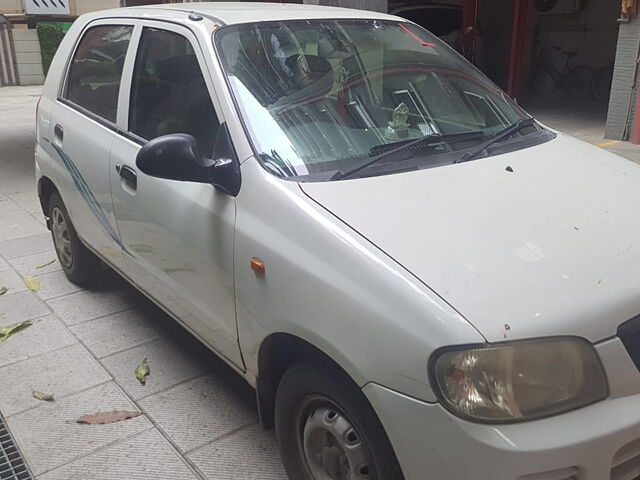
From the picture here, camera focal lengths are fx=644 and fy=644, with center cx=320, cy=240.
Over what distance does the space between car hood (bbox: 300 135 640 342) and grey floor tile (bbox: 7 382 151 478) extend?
5.25ft

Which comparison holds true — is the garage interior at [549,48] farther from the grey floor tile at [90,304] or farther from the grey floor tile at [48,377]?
the grey floor tile at [48,377]

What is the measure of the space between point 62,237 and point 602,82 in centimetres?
1309

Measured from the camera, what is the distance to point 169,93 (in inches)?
123

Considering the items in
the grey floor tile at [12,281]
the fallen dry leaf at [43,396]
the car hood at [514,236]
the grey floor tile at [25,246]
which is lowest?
the grey floor tile at [25,246]

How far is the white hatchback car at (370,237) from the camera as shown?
5.73ft

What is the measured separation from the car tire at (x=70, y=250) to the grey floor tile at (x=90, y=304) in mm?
135

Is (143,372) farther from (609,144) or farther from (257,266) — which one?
(609,144)

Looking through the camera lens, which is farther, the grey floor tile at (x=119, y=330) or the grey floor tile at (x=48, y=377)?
the grey floor tile at (x=119, y=330)

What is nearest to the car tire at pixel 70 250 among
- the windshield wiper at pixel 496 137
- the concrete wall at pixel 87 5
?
the windshield wiper at pixel 496 137

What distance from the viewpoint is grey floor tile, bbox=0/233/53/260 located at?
5.46 metres

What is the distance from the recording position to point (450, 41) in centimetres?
1453

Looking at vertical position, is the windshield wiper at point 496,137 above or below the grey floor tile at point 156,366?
above

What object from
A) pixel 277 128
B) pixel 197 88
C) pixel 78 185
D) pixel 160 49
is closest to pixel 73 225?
pixel 78 185

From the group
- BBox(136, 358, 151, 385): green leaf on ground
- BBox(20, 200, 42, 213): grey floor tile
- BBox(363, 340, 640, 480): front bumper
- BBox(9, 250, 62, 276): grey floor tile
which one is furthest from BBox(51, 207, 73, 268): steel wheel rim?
BBox(363, 340, 640, 480): front bumper
